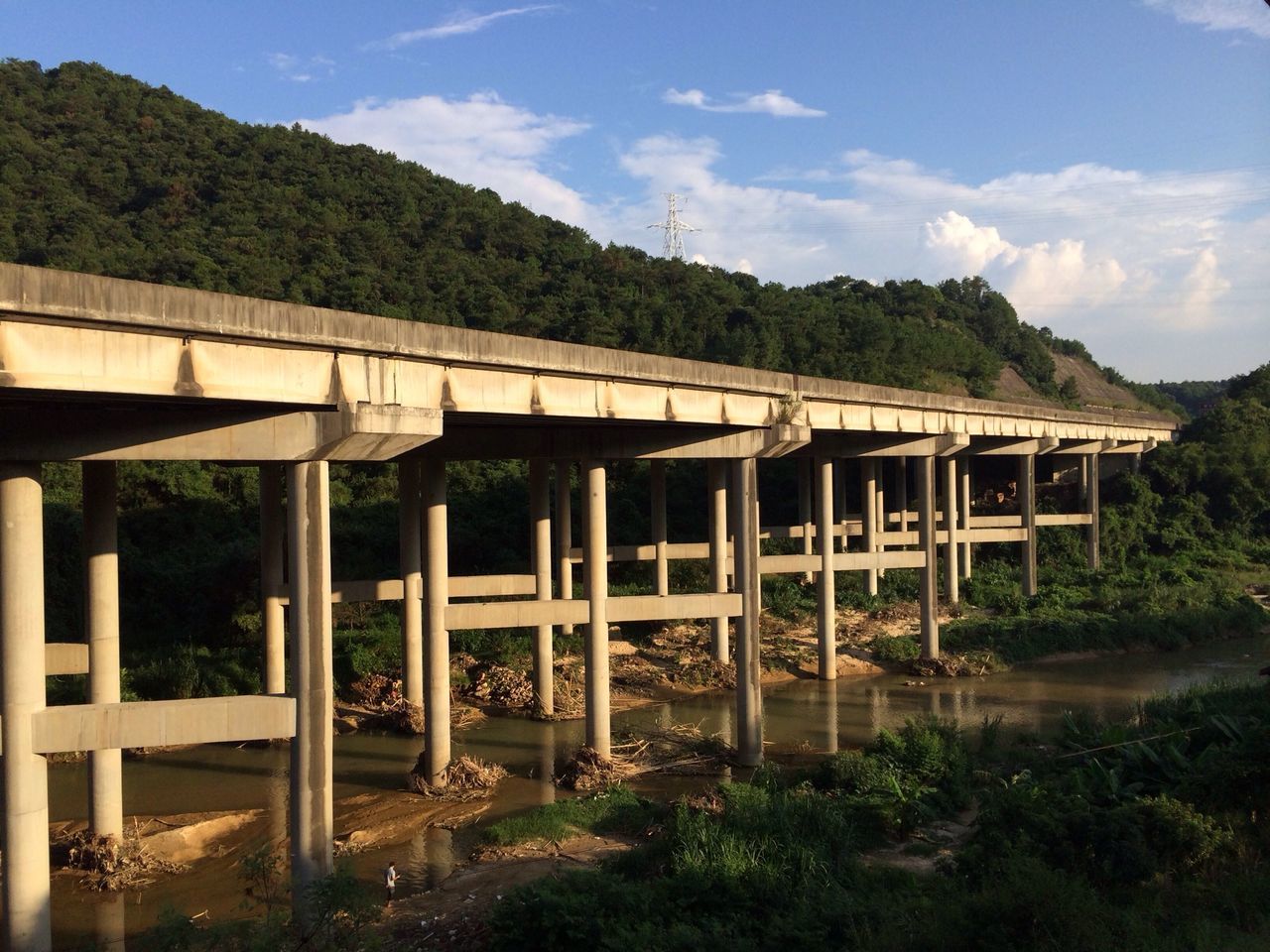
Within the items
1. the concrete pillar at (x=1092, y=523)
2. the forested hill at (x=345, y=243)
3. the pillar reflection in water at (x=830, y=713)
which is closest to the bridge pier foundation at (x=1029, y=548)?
the concrete pillar at (x=1092, y=523)

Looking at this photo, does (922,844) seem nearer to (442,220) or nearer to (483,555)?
(483,555)

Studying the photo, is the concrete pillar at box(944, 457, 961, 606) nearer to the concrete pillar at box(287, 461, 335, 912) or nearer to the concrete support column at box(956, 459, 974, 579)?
the concrete support column at box(956, 459, 974, 579)

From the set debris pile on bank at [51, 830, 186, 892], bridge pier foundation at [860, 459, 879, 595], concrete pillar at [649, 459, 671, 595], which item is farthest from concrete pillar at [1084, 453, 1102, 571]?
debris pile on bank at [51, 830, 186, 892]

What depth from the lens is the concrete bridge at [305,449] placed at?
35.7 feet

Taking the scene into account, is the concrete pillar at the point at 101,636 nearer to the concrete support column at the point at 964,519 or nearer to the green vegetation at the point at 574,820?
the green vegetation at the point at 574,820

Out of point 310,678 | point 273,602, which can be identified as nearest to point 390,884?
point 310,678

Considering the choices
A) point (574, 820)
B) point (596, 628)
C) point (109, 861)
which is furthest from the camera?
point (596, 628)

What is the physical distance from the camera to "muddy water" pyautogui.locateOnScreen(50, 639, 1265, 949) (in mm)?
13977

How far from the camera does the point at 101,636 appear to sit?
15.0 metres

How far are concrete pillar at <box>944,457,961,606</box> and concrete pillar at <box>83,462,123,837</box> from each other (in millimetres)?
27430

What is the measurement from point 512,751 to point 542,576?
498 centimetres

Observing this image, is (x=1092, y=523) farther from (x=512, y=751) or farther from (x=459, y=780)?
(x=459, y=780)

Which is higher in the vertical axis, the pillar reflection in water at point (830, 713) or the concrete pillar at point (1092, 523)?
the concrete pillar at point (1092, 523)

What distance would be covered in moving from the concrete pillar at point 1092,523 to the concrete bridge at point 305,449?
23029mm
